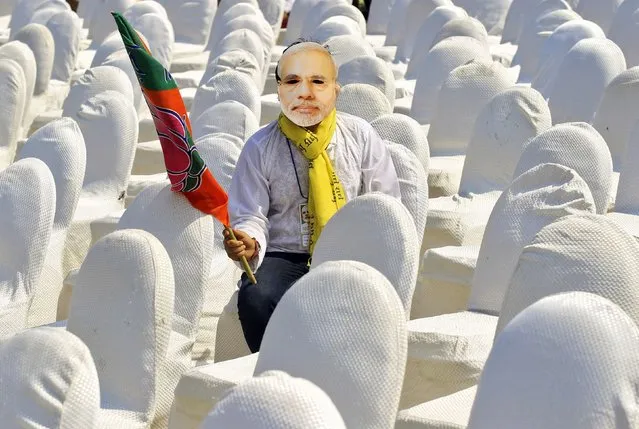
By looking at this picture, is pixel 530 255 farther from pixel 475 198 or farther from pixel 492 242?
pixel 475 198

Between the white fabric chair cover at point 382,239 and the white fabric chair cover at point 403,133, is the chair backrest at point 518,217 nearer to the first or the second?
the white fabric chair cover at point 382,239

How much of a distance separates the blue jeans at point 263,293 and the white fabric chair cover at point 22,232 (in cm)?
65

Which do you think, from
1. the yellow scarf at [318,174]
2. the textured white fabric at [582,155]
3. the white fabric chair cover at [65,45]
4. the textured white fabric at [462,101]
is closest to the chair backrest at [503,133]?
the textured white fabric at [462,101]

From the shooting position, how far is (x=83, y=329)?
2.88 metres

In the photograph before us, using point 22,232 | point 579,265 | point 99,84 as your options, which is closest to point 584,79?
point 99,84

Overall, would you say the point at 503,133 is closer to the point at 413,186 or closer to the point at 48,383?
the point at 413,186

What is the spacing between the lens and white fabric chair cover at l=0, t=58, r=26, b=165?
18.2 feet

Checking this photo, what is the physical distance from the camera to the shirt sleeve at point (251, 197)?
312cm

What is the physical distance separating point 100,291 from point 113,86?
258cm

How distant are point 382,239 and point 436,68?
8.63ft

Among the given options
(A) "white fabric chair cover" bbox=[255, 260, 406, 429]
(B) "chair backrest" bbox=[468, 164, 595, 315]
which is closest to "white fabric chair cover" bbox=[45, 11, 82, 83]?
(B) "chair backrest" bbox=[468, 164, 595, 315]

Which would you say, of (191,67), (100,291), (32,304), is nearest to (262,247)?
(100,291)

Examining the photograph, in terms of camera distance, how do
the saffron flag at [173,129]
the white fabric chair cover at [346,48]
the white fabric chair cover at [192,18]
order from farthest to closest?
the white fabric chair cover at [192,18], the white fabric chair cover at [346,48], the saffron flag at [173,129]

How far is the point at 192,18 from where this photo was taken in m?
8.13
